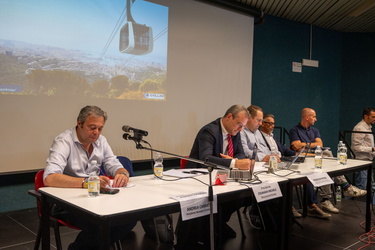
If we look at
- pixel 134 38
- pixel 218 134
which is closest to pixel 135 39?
pixel 134 38

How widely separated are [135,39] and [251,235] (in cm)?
257

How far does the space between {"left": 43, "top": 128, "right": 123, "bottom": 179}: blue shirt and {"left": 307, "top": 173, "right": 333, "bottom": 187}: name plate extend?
4.59 feet

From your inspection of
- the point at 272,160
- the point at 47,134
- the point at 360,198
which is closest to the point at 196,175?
the point at 272,160

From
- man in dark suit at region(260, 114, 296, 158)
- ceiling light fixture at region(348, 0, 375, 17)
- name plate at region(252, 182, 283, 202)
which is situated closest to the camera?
name plate at region(252, 182, 283, 202)

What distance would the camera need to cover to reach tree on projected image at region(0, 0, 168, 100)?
362 centimetres

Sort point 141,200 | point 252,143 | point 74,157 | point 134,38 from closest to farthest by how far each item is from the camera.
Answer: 1. point 141,200
2. point 74,157
3. point 252,143
4. point 134,38

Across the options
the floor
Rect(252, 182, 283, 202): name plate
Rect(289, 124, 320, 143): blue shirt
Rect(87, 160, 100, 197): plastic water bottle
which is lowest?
the floor

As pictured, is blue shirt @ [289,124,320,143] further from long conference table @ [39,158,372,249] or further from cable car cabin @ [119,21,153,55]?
cable car cabin @ [119,21,153,55]

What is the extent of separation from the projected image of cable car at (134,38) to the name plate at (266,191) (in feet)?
8.67

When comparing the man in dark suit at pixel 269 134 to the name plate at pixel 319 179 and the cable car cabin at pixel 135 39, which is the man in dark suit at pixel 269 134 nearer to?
the name plate at pixel 319 179

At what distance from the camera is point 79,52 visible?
404 cm

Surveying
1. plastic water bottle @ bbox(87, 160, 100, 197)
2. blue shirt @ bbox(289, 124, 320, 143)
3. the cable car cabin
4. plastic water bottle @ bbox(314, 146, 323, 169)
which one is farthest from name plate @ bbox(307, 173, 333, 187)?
the cable car cabin

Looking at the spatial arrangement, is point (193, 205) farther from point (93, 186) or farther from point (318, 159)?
point (318, 159)

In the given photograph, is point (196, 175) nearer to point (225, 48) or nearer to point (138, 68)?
point (138, 68)
